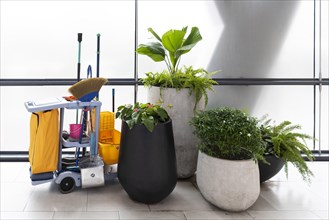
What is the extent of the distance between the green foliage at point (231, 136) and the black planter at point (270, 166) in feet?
1.37

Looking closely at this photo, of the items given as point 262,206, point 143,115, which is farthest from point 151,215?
point 262,206

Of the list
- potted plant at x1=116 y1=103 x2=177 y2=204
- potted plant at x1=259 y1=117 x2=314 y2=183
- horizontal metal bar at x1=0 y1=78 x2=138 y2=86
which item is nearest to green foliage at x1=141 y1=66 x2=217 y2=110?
potted plant at x1=116 y1=103 x2=177 y2=204

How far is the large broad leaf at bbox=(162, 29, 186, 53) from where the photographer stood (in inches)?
124

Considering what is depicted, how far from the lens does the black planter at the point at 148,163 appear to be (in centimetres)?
262

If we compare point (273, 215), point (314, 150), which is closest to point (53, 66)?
point (273, 215)

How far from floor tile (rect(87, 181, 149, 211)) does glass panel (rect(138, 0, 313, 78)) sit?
1.52 metres

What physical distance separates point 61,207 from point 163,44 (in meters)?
1.69

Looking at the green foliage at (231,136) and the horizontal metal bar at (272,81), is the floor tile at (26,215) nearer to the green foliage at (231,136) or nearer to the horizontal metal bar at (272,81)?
the green foliage at (231,136)

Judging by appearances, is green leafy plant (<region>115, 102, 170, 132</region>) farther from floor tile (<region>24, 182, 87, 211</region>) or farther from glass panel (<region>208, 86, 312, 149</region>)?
glass panel (<region>208, 86, 312, 149</region>)

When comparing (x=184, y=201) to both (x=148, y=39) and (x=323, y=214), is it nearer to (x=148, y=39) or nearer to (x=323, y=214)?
A: (x=323, y=214)

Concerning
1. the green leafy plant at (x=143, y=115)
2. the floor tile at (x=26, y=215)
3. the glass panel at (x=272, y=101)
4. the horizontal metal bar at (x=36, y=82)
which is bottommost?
the floor tile at (x=26, y=215)

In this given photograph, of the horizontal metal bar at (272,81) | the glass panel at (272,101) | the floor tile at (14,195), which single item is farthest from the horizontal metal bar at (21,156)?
the horizontal metal bar at (272,81)

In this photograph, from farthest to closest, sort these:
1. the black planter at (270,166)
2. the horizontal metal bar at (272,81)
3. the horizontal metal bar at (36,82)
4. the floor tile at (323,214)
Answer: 1. the horizontal metal bar at (272,81)
2. the horizontal metal bar at (36,82)
3. the black planter at (270,166)
4. the floor tile at (323,214)

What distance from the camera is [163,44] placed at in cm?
321
